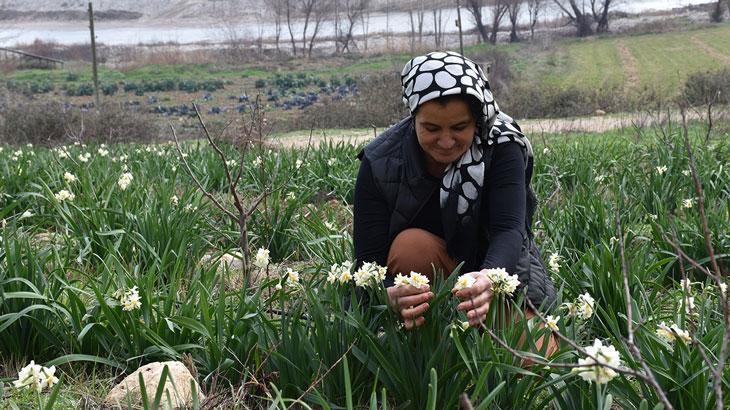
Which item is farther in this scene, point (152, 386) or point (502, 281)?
point (152, 386)

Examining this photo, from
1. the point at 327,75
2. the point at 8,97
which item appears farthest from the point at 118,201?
the point at 327,75

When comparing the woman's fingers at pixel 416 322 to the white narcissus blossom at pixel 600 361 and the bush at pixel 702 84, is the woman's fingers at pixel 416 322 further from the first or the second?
the bush at pixel 702 84

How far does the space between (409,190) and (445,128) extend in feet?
1.01

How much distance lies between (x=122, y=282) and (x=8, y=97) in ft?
64.1

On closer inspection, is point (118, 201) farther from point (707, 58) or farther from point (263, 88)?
point (707, 58)

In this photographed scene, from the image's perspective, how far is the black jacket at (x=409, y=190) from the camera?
2473mm

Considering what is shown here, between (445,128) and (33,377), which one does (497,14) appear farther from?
(33,377)

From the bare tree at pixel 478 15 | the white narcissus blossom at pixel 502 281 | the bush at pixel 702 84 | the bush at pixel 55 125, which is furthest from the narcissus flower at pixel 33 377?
the bare tree at pixel 478 15

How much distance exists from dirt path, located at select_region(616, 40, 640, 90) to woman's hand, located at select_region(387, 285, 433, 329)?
20.5 meters

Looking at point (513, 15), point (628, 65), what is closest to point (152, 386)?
point (628, 65)

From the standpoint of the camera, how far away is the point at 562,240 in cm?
327

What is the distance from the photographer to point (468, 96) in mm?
2232

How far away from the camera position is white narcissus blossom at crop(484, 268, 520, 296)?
195cm

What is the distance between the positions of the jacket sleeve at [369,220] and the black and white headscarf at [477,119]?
0.23 meters
